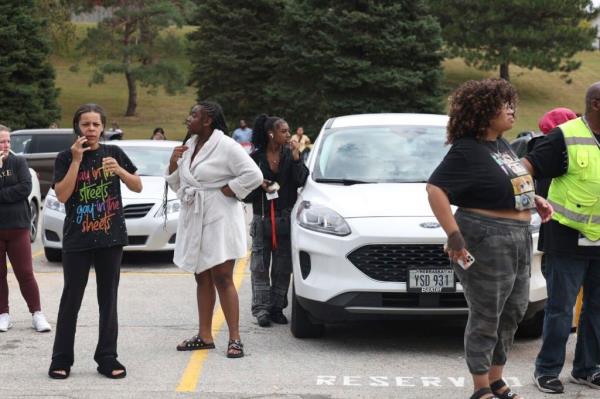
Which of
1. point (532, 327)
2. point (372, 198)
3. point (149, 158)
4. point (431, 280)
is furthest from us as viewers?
point (149, 158)

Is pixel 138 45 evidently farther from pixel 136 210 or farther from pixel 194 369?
pixel 194 369

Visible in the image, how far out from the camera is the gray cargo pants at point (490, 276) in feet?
18.0

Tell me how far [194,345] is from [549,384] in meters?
2.62

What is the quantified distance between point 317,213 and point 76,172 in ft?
6.17

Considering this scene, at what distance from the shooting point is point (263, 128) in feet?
28.1

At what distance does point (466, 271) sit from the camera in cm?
557

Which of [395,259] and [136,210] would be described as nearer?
[395,259]

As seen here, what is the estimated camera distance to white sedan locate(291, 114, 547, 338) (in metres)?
7.11

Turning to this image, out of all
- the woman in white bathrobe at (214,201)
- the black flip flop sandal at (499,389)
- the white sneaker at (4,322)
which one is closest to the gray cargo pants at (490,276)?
the black flip flop sandal at (499,389)

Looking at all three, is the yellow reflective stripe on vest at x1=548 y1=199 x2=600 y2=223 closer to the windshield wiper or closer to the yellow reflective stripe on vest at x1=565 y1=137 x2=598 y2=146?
the yellow reflective stripe on vest at x1=565 y1=137 x2=598 y2=146

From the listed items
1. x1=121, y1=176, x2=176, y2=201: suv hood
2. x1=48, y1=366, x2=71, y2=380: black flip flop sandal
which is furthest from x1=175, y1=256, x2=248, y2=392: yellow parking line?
x1=121, y1=176, x2=176, y2=201: suv hood

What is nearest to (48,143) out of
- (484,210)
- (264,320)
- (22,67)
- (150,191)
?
(150,191)

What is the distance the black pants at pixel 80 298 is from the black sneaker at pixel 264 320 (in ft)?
6.37

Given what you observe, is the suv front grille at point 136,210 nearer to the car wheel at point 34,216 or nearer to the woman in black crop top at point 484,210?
the car wheel at point 34,216
